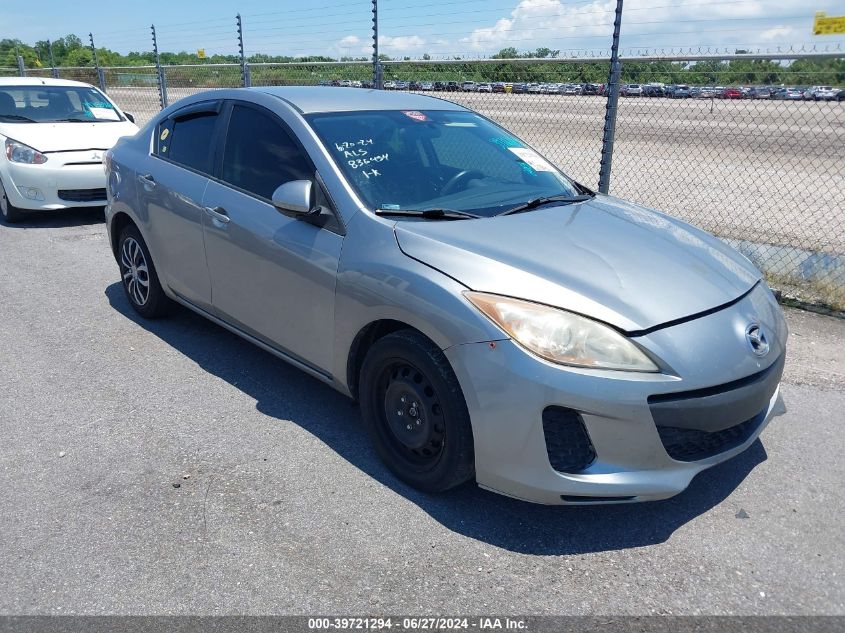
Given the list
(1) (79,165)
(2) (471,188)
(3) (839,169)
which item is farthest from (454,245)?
(3) (839,169)

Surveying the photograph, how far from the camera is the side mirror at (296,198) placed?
3.40m

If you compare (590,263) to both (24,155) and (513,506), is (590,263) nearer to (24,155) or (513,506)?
(513,506)

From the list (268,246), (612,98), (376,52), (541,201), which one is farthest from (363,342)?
(376,52)

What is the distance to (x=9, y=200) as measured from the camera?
8.17 m

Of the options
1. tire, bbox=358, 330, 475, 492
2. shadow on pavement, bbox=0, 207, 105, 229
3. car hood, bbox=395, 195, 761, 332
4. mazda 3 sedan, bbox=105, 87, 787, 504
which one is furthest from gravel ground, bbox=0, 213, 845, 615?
shadow on pavement, bbox=0, 207, 105, 229

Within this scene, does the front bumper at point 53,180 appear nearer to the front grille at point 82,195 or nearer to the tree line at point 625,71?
the front grille at point 82,195

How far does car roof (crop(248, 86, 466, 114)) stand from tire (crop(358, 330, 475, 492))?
1.54 metres

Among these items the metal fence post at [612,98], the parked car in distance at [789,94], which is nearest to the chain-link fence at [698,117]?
the parked car in distance at [789,94]

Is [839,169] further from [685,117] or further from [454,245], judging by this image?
[454,245]

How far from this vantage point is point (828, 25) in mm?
5699

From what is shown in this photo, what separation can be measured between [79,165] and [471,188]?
20.3ft

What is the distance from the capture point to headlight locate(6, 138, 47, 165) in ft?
26.4

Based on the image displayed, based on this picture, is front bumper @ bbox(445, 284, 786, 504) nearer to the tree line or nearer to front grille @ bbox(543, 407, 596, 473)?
front grille @ bbox(543, 407, 596, 473)

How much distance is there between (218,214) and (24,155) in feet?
17.5
